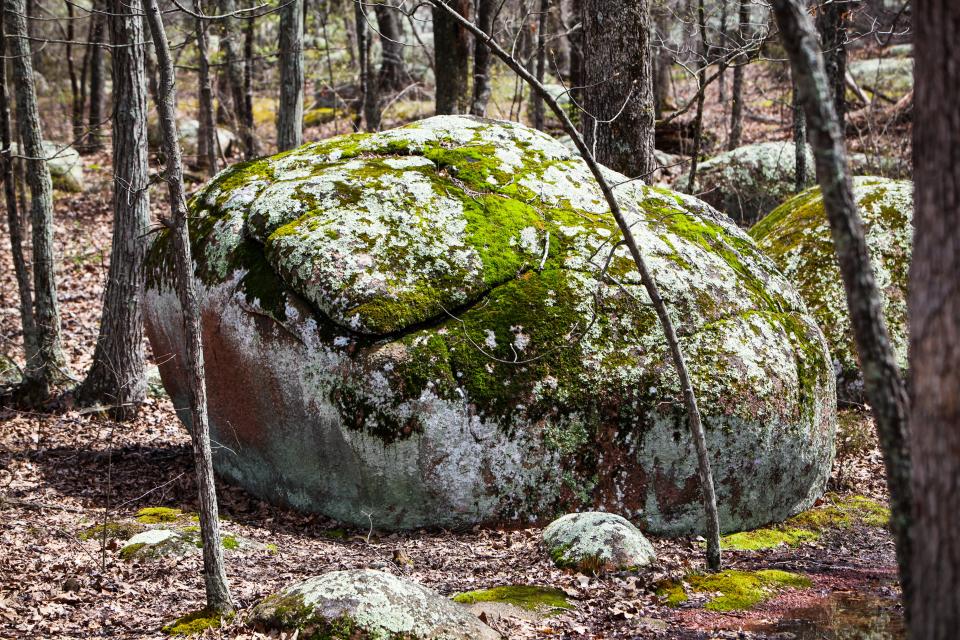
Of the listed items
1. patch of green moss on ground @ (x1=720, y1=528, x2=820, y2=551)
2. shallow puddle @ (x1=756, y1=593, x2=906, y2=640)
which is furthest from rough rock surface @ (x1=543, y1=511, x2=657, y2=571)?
shallow puddle @ (x1=756, y1=593, x2=906, y2=640)

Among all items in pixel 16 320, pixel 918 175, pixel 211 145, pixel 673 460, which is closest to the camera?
pixel 918 175

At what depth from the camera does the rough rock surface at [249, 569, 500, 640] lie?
159 inches

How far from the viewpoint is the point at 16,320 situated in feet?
36.7

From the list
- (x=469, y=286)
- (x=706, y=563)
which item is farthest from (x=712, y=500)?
Answer: (x=469, y=286)

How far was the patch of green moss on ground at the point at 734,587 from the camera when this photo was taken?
4695mm

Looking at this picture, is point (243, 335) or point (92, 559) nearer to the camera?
point (92, 559)

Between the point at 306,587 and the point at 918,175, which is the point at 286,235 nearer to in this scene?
the point at 306,587

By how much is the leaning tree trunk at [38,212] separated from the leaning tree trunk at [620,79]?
5905mm

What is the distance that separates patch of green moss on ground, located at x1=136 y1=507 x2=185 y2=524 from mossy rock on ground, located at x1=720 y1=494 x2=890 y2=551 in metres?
4.20

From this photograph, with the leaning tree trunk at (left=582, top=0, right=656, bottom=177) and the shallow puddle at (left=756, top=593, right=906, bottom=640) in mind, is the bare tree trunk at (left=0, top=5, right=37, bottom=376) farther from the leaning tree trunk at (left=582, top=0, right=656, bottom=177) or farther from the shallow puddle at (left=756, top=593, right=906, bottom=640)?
the shallow puddle at (left=756, top=593, right=906, bottom=640)

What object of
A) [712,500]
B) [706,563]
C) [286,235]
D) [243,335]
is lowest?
[706,563]

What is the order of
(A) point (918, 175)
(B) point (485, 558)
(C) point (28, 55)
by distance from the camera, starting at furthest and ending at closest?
1. (C) point (28, 55)
2. (B) point (485, 558)
3. (A) point (918, 175)

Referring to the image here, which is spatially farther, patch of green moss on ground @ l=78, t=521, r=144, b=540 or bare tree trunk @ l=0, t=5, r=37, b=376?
bare tree trunk @ l=0, t=5, r=37, b=376

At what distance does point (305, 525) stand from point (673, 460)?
113 inches
